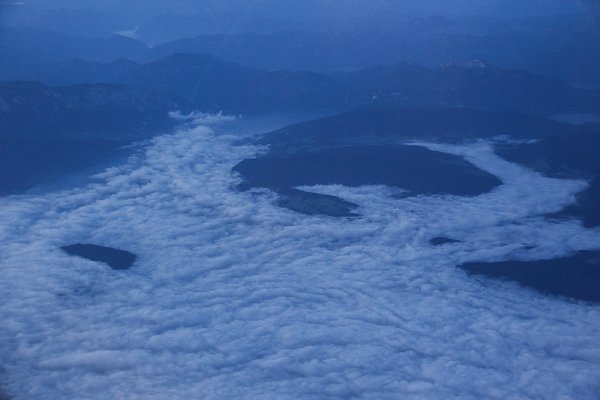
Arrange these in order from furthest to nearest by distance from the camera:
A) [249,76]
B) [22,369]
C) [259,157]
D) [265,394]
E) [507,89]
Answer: [249,76], [507,89], [259,157], [22,369], [265,394]

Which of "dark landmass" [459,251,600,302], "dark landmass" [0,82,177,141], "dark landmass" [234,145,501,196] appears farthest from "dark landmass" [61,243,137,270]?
"dark landmass" [0,82,177,141]

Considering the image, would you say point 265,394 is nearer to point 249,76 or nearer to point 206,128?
point 206,128

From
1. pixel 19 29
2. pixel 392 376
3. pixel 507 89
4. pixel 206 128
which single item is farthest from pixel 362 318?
pixel 19 29

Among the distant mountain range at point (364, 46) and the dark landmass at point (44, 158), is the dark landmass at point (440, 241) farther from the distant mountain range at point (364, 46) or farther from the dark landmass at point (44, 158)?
the distant mountain range at point (364, 46)

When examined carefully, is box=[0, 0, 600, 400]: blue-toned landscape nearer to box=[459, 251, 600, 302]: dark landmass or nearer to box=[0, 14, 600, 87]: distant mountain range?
box=[459, 251, 600, 302]: dark landmass

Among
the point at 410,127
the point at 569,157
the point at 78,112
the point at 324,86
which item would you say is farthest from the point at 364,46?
the point at 569,157

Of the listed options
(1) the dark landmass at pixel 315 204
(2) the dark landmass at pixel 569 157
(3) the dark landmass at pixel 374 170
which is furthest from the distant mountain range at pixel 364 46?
(1) the dark landmass at pixel 315 204

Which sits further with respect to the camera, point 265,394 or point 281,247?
point 281,247
